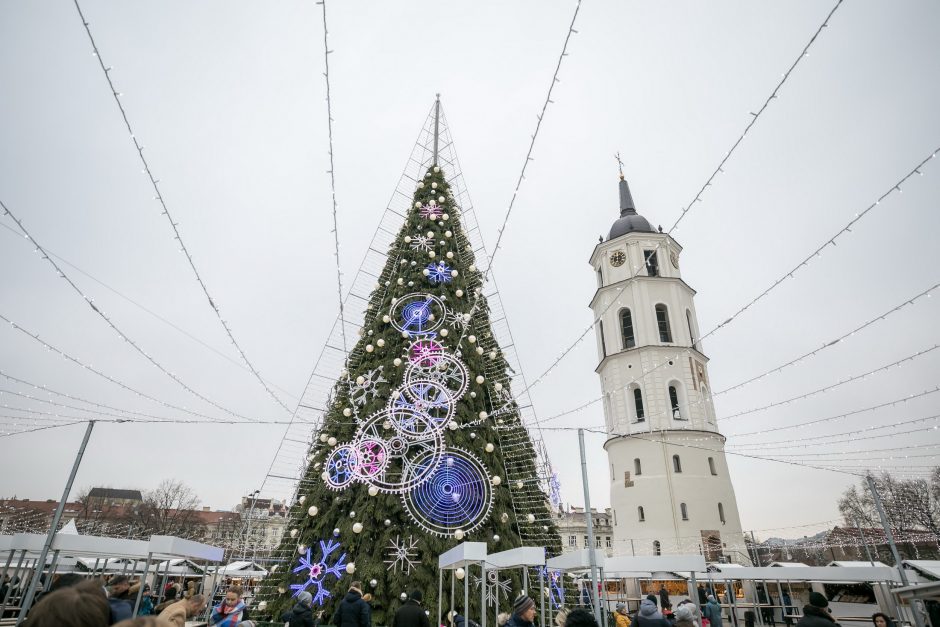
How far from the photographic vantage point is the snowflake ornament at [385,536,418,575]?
A: 27.7 feet

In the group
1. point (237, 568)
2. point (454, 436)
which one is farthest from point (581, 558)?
point (237, 568)

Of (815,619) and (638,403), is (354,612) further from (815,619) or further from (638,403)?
(638,403)

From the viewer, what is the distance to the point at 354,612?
20.0 feet

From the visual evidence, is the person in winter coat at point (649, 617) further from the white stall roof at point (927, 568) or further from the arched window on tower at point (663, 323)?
the arched window on tower at point (663, 323)

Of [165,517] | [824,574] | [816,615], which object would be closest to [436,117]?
[816,615]

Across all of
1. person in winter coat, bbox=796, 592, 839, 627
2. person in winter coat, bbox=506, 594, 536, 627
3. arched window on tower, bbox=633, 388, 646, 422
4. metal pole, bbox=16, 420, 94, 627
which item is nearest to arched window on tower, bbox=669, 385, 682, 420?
arched window on tower, bbox=633, 388, 646, 422

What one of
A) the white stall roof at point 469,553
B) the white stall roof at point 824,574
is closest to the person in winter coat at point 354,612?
the white stall roof at point 469,553

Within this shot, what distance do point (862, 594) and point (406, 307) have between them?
913 inches

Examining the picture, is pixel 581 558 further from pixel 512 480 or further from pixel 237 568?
pixel 237 568

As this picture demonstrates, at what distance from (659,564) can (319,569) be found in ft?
27.2

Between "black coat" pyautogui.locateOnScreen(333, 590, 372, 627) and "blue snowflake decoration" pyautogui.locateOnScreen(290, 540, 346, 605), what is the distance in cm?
248

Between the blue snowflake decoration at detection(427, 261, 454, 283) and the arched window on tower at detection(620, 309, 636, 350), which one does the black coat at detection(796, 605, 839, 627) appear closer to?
the blue snowflake decoration at detection(427, 261, 454, 283)

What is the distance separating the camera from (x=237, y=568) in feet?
65.6

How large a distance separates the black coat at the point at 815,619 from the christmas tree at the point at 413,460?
5.23 meters
